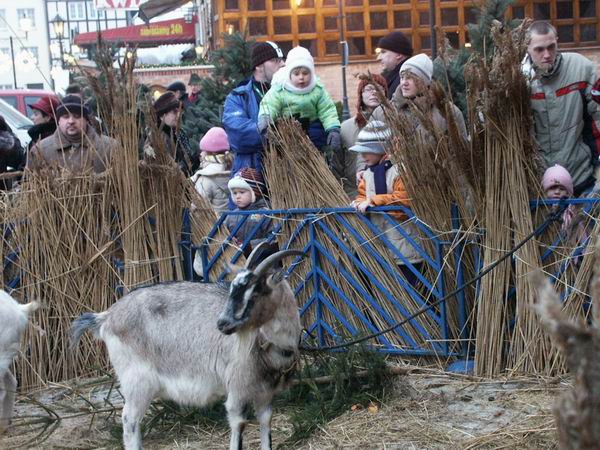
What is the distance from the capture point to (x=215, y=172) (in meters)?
8.03

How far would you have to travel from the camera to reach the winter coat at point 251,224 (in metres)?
6.98

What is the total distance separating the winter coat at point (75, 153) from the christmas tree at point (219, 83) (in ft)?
9.98

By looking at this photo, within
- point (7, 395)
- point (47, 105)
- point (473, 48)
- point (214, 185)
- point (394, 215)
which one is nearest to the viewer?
point (7, 395)

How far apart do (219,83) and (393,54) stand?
148 inches

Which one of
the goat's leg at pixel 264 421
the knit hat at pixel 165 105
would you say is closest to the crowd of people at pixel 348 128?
the knit hat at pixel 165 105

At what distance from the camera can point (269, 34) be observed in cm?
1902

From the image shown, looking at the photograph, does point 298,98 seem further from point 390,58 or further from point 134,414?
point 134,414

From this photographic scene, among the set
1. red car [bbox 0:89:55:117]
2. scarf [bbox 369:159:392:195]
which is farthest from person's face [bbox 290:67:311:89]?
red car [bbox 0:89:55:117]

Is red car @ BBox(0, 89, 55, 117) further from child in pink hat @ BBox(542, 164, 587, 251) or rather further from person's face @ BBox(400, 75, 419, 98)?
child in pink hat @ BBox(542, 164, 587, 251)

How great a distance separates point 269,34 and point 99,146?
11.9 metres

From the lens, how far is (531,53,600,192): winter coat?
635 centimetres

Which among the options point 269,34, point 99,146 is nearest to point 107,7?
point 269,34

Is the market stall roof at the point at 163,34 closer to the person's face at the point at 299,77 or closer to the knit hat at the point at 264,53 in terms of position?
the knit hat at the point at 264,53

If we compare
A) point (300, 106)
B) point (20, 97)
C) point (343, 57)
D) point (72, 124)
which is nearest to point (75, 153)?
point (72, 124)
